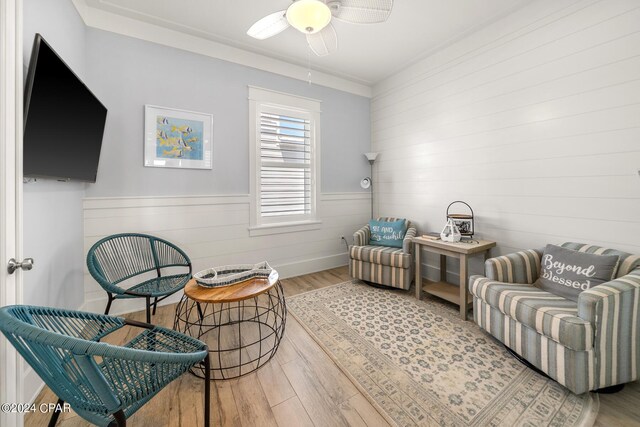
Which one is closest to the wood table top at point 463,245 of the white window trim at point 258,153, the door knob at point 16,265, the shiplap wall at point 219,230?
the shiplap wall at point 219,230

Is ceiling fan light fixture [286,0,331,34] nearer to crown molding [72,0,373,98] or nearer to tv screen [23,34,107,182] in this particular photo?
tv screen [23,34,107,182]

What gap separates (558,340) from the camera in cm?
145

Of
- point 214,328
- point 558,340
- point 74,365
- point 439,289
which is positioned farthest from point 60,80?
point 439,289

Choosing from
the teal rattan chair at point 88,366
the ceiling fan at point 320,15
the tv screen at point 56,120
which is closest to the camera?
the teal rattan chair at point 88,366

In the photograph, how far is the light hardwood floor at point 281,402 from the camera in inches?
52.4

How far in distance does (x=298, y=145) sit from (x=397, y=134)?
1.46 meters

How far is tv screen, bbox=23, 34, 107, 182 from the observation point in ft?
4.17

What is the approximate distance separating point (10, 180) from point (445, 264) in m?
3.48

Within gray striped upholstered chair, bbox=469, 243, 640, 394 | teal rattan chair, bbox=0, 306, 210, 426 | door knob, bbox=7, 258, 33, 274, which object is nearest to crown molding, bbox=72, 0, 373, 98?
door knob, bbox=7, 258, 33, 274

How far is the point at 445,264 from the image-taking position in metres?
3.02

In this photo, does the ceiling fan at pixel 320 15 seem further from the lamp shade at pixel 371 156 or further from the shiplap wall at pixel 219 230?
the lamp shade at pixel 371 156

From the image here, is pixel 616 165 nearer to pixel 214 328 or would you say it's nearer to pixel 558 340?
pixel 558 340

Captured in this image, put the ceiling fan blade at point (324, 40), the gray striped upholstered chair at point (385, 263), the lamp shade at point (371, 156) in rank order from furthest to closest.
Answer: the lamp shade at point (371, 156) → the gray striped upholstered chair at point (385, 263) → the ceiling fan blade at point (324, 40)

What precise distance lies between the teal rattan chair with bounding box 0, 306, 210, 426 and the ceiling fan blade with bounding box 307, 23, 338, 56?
91.7 inches
